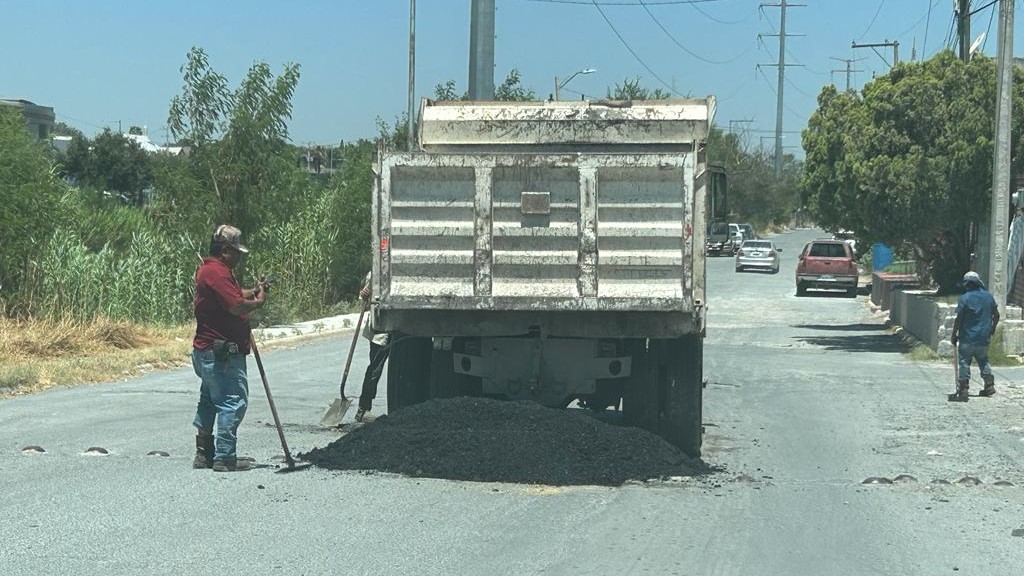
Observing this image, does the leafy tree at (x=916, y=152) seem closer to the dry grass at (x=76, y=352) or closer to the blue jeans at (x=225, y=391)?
the dry grass at (x=76, y=352)

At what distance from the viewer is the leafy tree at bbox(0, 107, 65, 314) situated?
19344mm

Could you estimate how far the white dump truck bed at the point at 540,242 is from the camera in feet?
31.7

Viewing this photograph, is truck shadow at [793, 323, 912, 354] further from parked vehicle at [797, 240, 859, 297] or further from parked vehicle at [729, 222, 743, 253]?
parked vehicle at [729, 222, 743, 253]

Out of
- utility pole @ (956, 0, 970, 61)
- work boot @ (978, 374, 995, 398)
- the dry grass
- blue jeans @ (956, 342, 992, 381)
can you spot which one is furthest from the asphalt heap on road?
utility pole @ (956, 0, 970, 61)

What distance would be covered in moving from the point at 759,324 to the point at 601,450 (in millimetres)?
21372

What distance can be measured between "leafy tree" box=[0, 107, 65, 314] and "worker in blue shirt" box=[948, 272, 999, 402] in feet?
44.1

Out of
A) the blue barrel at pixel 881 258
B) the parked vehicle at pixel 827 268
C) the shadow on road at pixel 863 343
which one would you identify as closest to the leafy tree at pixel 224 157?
the shadow on road at pixel 863 343

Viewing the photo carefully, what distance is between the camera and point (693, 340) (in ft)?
34.8

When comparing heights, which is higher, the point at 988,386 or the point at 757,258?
the point at 757,258

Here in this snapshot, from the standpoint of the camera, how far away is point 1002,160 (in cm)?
2139

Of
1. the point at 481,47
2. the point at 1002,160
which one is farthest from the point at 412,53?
the point at 1002,160

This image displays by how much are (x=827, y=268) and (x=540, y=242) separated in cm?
3409

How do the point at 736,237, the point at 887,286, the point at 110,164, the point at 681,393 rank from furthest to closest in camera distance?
the point at 736,237 < the point at 110,164 < the point at 887,286 < the point at 681,393

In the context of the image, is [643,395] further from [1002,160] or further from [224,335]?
[1002,160]
